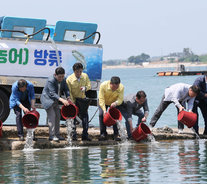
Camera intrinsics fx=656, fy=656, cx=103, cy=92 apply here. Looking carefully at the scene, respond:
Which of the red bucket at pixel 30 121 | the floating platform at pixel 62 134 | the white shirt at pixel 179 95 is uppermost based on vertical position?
the white shirt at pixel 179 95

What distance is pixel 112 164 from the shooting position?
12367mm

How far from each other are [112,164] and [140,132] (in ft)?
9.26

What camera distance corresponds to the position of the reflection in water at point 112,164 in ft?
35.7

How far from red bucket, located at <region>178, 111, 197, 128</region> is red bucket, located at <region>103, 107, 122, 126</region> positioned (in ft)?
5.15

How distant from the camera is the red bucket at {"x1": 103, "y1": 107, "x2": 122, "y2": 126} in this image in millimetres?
14523

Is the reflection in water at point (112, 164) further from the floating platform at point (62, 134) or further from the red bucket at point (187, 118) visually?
the red bucket at point (187, 118)

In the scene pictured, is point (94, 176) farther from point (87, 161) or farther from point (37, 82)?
point (37, 82)

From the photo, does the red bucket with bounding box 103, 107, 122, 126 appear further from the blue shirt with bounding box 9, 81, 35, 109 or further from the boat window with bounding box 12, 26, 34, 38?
the boat window with bounding box 12, 26, 34, 38

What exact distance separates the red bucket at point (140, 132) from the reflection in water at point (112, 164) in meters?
0.18

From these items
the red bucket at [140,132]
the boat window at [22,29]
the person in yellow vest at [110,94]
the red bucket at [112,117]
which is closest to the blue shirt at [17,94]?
the person in yellow vest at [110,94]

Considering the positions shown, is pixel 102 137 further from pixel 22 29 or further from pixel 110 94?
pixel 22 29

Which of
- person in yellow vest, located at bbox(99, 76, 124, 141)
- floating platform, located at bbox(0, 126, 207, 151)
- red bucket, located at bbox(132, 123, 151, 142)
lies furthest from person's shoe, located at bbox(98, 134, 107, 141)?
red bucket, located at bbox(132, 123, 151, 142)

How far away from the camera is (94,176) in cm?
1109

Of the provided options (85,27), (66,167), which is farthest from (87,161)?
(85,27)
